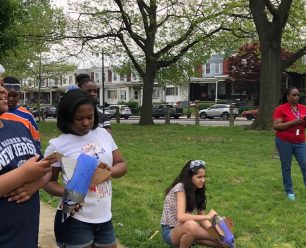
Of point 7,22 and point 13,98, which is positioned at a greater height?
point 7,22

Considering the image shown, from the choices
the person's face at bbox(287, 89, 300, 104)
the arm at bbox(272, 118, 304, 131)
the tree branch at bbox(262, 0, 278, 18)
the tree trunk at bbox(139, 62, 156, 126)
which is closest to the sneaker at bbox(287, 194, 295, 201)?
the arm at bbox(272, 118, 304, 131)

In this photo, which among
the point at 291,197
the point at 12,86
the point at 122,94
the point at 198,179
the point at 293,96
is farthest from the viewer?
the point at 122,94

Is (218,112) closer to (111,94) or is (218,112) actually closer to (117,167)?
(117,167)

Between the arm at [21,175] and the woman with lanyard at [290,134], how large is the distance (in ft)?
17.6

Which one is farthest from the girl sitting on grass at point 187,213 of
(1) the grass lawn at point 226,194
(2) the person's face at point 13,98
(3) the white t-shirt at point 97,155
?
(2) the person's face at point 13,98

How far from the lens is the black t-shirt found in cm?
238

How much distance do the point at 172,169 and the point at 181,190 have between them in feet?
17.8

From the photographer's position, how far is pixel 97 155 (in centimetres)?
319

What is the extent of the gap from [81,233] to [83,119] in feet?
2.44

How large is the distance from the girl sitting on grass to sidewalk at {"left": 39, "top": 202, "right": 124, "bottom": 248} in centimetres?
88

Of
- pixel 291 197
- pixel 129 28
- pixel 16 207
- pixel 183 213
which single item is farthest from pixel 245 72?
pixel 16 207

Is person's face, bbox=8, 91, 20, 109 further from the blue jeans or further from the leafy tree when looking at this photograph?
the leafy tree

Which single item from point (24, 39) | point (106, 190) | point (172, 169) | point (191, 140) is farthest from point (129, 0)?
point (106, 190)

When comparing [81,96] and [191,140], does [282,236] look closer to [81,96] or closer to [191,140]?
[81,96]
